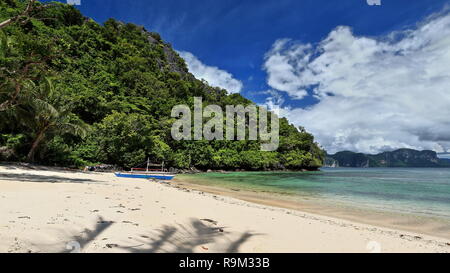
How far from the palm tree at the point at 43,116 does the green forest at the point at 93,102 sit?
0.07 metres

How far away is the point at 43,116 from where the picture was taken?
712 inches

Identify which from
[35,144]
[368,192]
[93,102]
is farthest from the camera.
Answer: [93,102]

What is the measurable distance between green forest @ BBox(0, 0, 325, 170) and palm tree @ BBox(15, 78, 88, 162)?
7cm

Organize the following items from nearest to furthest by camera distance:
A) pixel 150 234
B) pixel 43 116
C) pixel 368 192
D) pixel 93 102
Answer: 1. pixel 150 234
2. pixel 368 192
3. pixel 43 116
4. pixel 93 102

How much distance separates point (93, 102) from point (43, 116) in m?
14.7

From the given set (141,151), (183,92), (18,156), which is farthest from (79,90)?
(183,92)

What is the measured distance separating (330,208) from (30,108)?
834 inches

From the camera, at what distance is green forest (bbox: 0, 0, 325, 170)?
638 inches

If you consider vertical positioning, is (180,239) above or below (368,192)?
above

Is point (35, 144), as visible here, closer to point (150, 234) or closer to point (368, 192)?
point (150, 234)

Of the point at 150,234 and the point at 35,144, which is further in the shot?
the point at 35,144

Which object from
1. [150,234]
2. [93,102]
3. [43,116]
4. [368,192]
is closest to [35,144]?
[43,116]

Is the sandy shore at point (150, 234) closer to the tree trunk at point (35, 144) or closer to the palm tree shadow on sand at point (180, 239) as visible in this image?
the palm tree shadow on sand at point (180, 239)
